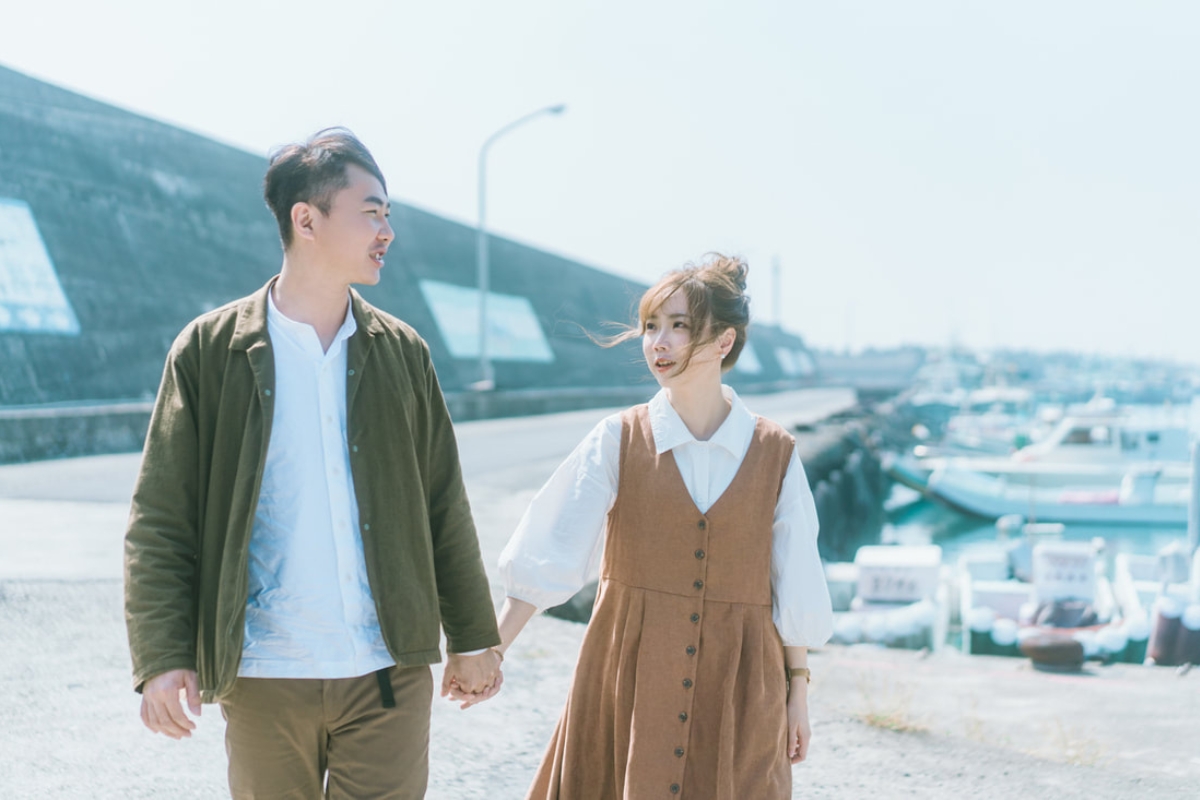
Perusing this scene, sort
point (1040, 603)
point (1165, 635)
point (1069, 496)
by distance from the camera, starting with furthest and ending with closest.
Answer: point (1069, 496) < point (1040, 603) < point (1165, 635)

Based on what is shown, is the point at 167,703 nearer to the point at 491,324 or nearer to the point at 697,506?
the point at 697,506

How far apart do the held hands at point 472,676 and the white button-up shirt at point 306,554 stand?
215 millimetres

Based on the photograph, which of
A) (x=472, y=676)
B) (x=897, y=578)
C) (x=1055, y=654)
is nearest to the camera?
(x=472, y=676)

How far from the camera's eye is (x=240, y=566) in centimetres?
193

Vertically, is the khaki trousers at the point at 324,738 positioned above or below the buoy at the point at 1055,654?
above

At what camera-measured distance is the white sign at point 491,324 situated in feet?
99.9

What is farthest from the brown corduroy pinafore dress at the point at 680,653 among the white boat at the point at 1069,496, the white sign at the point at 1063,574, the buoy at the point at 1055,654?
the white boat at the point at 1069,496

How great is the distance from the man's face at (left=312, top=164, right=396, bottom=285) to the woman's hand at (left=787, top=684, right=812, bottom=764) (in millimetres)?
1297

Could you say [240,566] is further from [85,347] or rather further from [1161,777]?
[85,347]

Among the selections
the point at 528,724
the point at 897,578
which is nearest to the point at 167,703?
the point at 528,724

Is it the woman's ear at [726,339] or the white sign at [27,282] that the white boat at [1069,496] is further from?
the woman's ear at [726,339]

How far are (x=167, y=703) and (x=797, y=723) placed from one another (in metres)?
1.32

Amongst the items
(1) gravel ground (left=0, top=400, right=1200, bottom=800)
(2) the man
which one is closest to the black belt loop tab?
(2) the man

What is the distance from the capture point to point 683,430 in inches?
94.0
